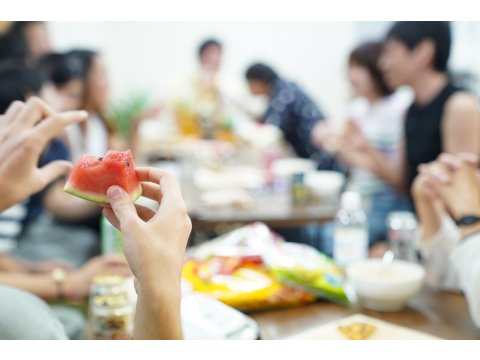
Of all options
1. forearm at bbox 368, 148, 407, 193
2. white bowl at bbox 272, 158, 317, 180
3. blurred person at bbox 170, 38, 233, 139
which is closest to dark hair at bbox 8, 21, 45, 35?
blurred person at bbox 170, 38, 233, 139

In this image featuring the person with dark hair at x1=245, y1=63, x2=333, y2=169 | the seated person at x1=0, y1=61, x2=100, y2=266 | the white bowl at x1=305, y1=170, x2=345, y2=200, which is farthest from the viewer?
the person with dark hair at x1=245, y1=63, x2=333, y2=169

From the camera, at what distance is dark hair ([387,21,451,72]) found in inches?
88.1

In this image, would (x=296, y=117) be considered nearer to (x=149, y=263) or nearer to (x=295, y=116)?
(x=295, y=116)

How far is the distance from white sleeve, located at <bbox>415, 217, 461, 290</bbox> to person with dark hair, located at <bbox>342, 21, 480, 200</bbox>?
84 centimetres

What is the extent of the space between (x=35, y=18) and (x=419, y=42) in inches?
70.3

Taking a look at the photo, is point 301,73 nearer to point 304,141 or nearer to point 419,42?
point 304,141

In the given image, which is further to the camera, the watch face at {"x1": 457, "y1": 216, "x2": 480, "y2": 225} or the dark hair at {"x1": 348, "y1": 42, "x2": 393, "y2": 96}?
the dark hair at {"x1": 348, "y1": 42, "x2": 393, "y2": 96}

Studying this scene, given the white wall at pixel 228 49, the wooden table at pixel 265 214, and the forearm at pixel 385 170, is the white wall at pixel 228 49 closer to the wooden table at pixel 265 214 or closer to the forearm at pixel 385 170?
the forearm at pixel 385 170

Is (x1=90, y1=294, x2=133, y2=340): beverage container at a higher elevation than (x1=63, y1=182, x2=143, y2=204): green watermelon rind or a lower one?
lower

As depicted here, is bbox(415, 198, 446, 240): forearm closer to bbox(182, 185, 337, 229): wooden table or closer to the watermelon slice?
bbox(182, 185, 337, 229): wooden table

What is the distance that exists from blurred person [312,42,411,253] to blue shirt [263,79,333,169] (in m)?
0.38

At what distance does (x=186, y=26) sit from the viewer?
6848mm

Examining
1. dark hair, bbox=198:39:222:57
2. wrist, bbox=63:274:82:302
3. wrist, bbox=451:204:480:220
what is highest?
dark hair, bbox=198:39:222:57

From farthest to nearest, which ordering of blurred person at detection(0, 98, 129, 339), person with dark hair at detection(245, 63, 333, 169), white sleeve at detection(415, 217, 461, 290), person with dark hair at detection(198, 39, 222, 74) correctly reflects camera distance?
person with dark hair at detection(198, 39, 222, 74), person with dark hair at detection(245, 63, 333, 169), white sleeve at detection(415, 217, 461, 290), blurred person at detection(0, 98, 129, 339)
